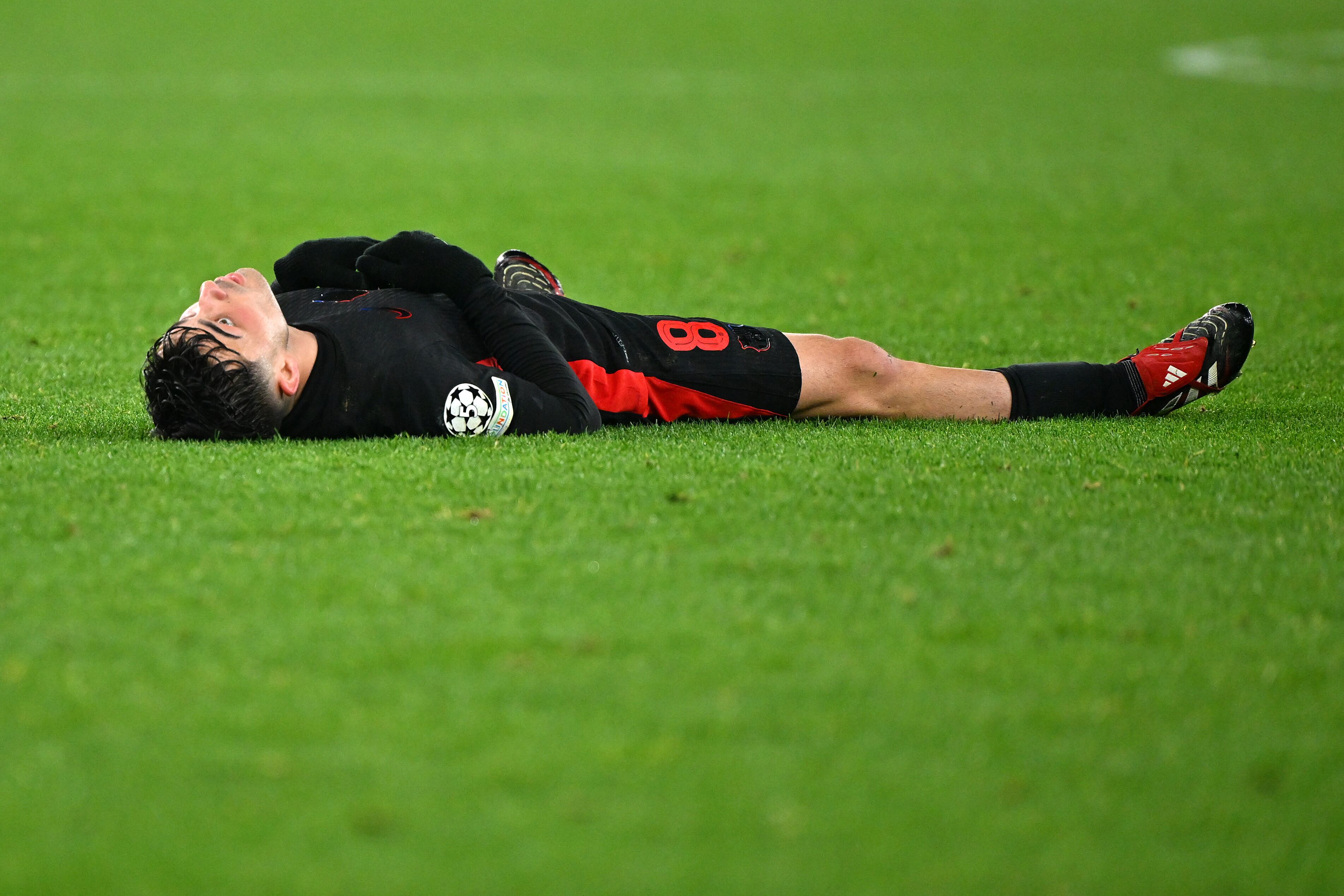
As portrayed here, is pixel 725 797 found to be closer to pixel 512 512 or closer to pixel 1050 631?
pixel 1050 631

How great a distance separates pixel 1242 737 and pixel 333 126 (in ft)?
60.5

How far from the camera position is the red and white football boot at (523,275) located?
20.4ft

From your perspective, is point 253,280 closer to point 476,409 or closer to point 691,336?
point 476,409

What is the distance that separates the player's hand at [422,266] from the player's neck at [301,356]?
0.46m

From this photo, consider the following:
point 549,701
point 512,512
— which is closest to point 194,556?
point 512,512

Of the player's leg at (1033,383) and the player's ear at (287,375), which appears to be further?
the player's leg at (1033,383)

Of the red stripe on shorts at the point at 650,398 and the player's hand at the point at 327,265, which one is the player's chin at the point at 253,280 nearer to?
the player's hand at the point at 327,265

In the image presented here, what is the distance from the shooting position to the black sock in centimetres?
570

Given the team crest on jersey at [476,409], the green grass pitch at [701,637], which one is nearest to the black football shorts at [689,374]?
the green grass pitch at [701,637]

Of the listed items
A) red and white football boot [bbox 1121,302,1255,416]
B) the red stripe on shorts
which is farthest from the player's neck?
red and white football boot [bbox 1121,302,1255,416]

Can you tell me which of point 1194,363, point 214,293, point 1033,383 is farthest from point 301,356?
point 1194,363

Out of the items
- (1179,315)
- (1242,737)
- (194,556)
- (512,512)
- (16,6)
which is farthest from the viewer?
(16,6)

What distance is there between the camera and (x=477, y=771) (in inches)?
109

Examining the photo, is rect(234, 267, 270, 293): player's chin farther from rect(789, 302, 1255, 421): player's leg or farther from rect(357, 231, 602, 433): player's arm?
rect(789, 302, 1255, 421): player's leg
